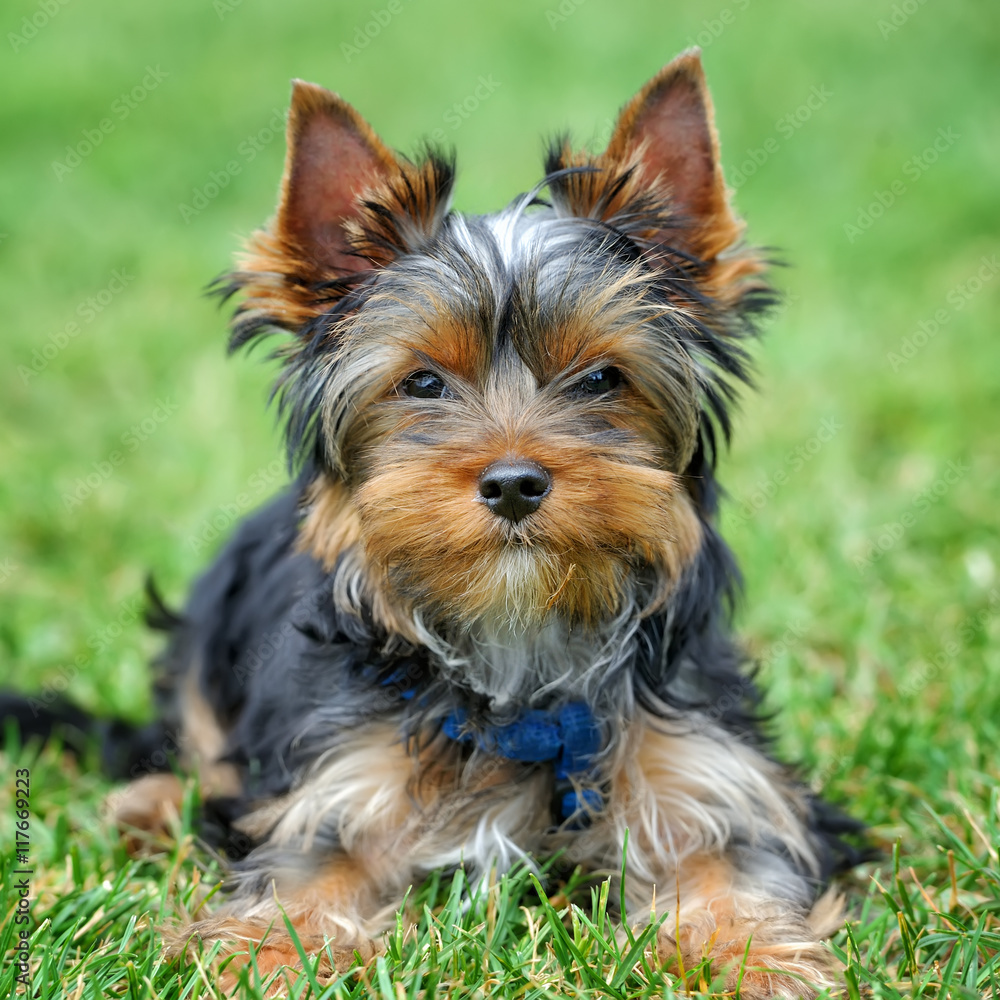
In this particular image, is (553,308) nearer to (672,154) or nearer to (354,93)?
(672,154)

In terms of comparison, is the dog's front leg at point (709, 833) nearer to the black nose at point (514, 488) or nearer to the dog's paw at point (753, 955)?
the dog's paw at point (753, 955)

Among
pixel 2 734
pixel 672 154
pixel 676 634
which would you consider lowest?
pixel 2 734

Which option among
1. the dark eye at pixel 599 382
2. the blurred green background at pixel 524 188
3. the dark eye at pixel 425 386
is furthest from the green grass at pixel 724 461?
the dark eye at pixel 425 386

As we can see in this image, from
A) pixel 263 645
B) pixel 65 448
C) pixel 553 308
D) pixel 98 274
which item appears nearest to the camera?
pixel 553 308

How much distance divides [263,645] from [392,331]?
5.05 ft

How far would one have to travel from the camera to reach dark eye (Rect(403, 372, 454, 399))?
334cm

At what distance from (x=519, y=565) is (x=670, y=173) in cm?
130

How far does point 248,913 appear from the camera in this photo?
3.35 m

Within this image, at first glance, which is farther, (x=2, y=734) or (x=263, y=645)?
(x=2, y=734)

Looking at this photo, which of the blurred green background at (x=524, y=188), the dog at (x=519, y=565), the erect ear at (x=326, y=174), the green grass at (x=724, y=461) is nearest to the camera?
the dog at (x=519, y=565)

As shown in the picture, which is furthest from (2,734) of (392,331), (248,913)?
(392,331)

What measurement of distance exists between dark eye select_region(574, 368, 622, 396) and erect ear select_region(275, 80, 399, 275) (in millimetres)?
748

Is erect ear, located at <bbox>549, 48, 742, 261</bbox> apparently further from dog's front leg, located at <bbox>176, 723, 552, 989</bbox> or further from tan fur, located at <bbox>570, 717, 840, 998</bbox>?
dog's front leg, located at <bbox>176, 723, 552, 989</bbox>

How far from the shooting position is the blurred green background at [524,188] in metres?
5.42
